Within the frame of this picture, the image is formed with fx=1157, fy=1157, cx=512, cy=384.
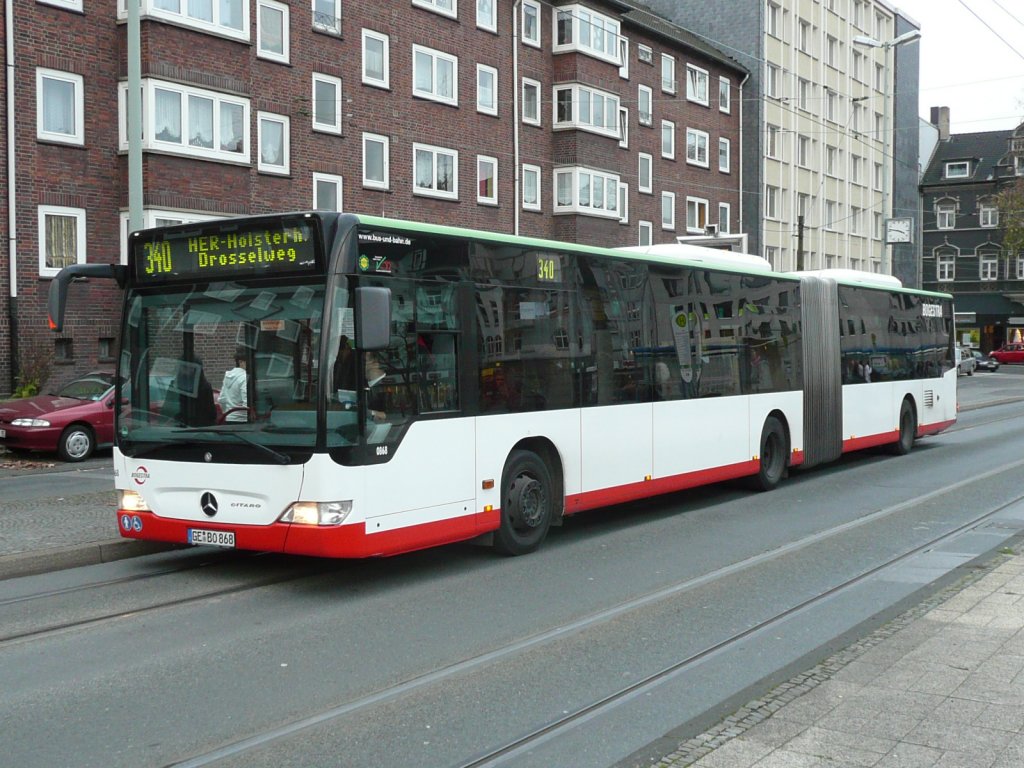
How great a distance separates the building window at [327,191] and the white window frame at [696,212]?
2079cm

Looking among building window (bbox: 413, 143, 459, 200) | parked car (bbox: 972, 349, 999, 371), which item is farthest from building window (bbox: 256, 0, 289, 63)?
parked car (bbox: 972, 349, 999, 371)

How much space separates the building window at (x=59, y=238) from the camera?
24156mm

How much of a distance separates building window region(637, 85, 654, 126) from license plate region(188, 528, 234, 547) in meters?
37.7

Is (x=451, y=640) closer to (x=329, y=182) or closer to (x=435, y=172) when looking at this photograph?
(x=329, y=182)

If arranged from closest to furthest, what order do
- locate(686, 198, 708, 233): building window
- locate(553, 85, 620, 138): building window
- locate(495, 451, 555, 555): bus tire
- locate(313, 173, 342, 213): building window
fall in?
locate(495, 451, 555, 555): bus tire → locate(313, 173, 342, 213): building window → locate(553, 85, 620, 138): building window → locate(686, 198, 708, 233): building window

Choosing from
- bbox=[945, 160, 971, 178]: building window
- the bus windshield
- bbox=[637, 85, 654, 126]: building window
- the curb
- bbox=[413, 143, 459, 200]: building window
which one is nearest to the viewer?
the bus windshield

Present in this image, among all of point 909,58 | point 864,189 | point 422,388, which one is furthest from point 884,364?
point 909,58

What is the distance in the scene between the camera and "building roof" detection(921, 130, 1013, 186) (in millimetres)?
82500

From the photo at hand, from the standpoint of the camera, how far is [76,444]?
19.2 metres

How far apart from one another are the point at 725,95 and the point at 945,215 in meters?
39.2

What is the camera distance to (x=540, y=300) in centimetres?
1024

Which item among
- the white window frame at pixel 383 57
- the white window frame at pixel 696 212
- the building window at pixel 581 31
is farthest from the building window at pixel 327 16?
the white window frame at pixel 696 212

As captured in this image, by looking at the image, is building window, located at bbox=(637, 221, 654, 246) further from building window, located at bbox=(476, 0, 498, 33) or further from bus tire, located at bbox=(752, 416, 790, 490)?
bus tire, located at bbox=(752, 416, 790, 490)

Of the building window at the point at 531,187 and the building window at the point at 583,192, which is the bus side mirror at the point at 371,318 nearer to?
the building window at the point at 531,187
